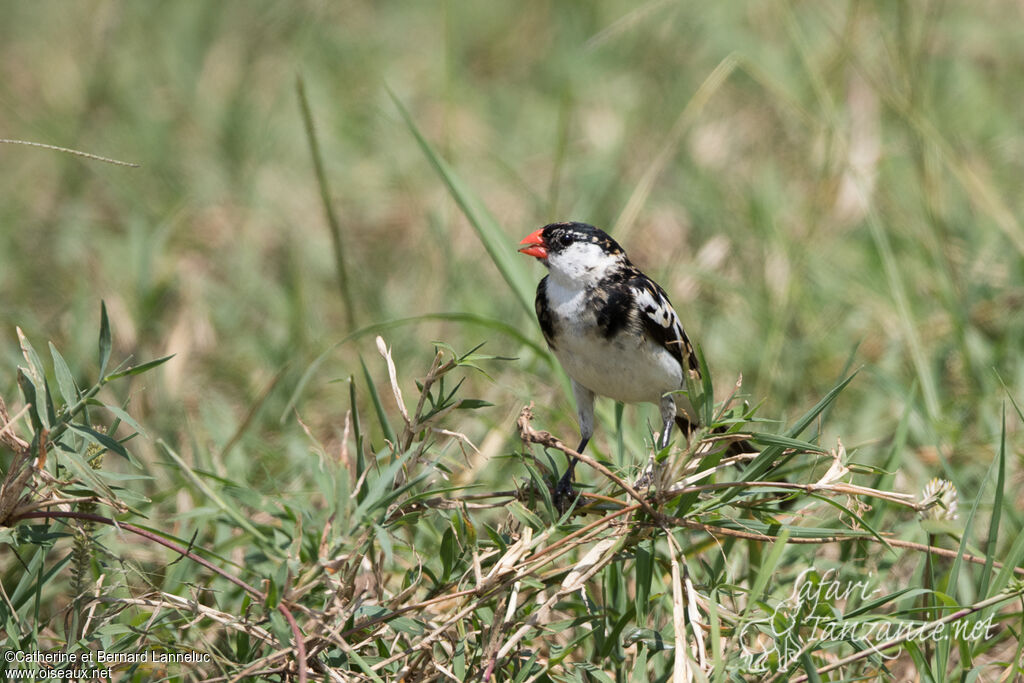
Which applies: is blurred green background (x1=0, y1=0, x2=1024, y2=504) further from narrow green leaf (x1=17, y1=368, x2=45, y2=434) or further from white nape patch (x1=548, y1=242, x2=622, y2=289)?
narrow green leaf (x1=17, y1=368, x2=45, y2=434)

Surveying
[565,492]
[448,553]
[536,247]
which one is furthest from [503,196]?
[448,553]

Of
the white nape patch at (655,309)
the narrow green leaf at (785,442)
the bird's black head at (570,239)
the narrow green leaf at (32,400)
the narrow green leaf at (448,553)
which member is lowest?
the narrow green leaf at (448,553)

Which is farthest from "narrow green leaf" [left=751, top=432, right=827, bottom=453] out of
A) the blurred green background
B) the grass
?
the blurred green background

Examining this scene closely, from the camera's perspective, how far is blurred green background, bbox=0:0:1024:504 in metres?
4.33

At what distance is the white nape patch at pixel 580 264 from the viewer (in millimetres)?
3338

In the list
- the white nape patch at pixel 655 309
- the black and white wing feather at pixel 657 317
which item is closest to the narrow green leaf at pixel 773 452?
the black and white wing feather at pixel 657 317

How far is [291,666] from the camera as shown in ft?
7.93

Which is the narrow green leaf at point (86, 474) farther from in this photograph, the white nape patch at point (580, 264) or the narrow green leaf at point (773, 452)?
the white nape patch at point (580, 264)

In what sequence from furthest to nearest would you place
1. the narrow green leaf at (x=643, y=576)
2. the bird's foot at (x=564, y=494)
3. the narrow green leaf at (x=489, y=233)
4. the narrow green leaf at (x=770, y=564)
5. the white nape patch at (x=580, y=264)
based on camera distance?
the white nape patch at (x=580, y=264) → the narrow green leaf at (x=489, y=233) → the bird's foot at (x=564, y=494) → the narrow green leaf at (x=643, y=576) → the narrow green leaf at (x=770, y=564)

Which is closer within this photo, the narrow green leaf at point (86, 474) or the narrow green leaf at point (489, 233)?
the narrow green leaf at point (86, 474)

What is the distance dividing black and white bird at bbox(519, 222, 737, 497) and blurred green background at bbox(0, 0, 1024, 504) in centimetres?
23

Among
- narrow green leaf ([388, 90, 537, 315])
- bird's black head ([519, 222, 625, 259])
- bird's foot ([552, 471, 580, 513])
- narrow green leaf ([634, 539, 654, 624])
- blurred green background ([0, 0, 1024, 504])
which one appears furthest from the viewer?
blurred green background ([0, 0, 1024, 504])

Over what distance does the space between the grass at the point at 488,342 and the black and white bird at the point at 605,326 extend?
12cm

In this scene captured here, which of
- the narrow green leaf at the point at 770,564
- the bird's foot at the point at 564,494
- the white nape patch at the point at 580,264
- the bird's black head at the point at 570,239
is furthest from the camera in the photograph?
the bird's black head at the point at 570,239
